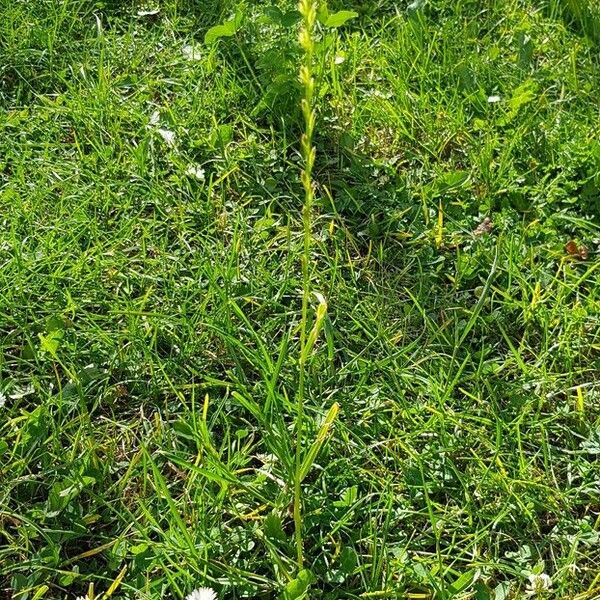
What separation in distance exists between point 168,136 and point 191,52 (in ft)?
1.55

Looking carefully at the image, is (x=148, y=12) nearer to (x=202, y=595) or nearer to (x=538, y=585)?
(x=202, y=595)

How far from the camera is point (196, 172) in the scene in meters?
2.70

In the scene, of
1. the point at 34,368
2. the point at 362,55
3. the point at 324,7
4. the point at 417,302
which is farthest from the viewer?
the point at 362,55

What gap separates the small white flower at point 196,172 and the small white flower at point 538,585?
60.5 inches

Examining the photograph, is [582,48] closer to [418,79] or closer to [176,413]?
[418,79]

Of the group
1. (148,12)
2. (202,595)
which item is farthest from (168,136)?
(202,595)

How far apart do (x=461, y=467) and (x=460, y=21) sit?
6.02 feet

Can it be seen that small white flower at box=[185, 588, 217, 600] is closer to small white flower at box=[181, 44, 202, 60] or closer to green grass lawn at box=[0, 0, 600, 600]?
green grass lawn at box=[0, 0, 600, 600]

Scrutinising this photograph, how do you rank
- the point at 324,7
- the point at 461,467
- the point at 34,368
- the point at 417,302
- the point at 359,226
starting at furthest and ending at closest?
the point at 324,7
the point at 359,226
the point at 417,302
the point at 34,368
the point at 461,467

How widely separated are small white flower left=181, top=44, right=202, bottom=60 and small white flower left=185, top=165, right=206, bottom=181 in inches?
22.5

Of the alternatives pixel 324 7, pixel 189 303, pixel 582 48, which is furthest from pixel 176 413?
pixel 582 48

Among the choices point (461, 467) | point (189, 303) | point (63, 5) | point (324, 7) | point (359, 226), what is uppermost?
point (63, 5)

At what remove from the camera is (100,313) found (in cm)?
235

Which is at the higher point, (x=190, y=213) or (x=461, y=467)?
(x=190, y=213)
